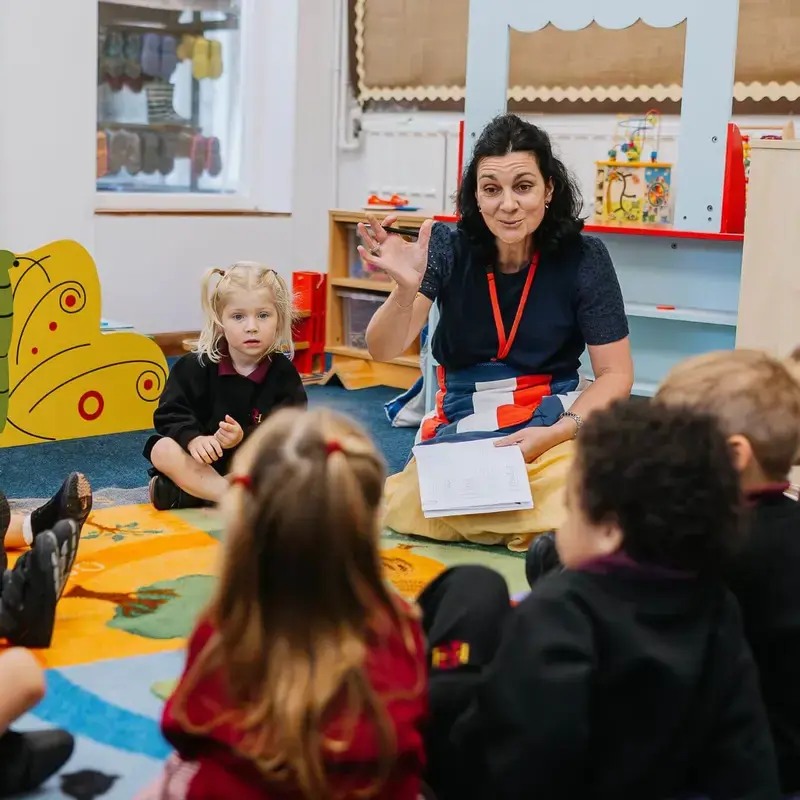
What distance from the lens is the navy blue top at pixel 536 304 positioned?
2287 mm

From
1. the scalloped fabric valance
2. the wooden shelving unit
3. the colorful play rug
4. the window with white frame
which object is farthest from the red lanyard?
the window with white frame

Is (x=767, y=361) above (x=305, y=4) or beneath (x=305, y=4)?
beneath

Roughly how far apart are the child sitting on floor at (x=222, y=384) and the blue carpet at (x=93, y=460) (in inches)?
10.6

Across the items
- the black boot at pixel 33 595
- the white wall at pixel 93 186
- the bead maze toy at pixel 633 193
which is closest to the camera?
the black boot at pixel 33 595

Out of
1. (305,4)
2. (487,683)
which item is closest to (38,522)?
(487,683)

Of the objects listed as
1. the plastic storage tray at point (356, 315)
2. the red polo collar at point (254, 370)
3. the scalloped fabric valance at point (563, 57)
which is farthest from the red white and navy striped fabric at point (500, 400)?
the plastic storage tray at point (356, 315)

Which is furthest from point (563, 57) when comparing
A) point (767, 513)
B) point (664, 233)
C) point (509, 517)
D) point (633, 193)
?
point (767, 513)

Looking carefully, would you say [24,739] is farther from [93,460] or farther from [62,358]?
[62,358]

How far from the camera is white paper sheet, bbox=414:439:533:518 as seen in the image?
218cm

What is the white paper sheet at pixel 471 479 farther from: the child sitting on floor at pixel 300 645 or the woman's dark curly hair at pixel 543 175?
the child sitting on floor at pixel 300 645

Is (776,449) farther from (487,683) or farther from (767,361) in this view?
(487,683)

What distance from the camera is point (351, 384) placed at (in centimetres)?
398

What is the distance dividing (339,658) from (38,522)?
1.21 m

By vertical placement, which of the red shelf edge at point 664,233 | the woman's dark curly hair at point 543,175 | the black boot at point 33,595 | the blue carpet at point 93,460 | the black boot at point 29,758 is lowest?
the blue carpet at point 93,460
